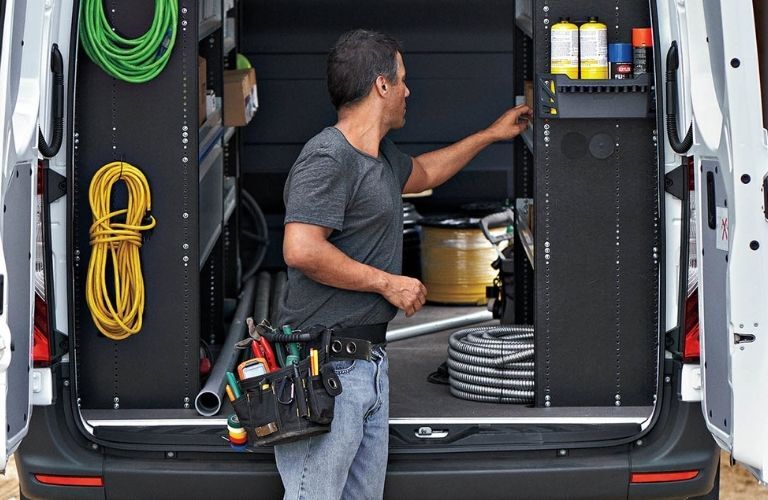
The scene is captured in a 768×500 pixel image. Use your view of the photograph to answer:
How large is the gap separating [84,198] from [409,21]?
4036 millimetres

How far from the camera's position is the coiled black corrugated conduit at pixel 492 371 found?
4.39 m

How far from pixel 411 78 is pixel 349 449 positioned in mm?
4653

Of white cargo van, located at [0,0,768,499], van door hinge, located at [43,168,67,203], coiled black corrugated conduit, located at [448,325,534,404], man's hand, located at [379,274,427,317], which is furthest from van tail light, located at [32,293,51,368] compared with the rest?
coiled black corrugated conduit, located at [448,325,534,404]

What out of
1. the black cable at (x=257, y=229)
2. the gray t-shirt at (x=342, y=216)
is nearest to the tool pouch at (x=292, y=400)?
the gray t-shirt at (x=342, y=216)

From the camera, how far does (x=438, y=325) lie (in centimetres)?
628

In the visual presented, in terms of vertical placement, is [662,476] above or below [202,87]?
below

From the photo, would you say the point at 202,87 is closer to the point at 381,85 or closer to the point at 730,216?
the point at 381,85

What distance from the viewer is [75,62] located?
12.5ft

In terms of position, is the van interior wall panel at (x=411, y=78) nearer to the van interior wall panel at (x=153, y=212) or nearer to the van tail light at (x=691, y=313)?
the van interior wall panel at (x=153, y=212)

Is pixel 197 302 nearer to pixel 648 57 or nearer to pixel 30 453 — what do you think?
pixel 30 453

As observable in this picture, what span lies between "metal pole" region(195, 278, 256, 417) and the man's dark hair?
111cm

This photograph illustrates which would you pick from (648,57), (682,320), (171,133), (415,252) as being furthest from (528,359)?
(415,252)

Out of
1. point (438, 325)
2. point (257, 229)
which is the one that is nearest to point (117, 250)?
point (438, 325)

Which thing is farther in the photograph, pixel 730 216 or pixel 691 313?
pixel 691 313
